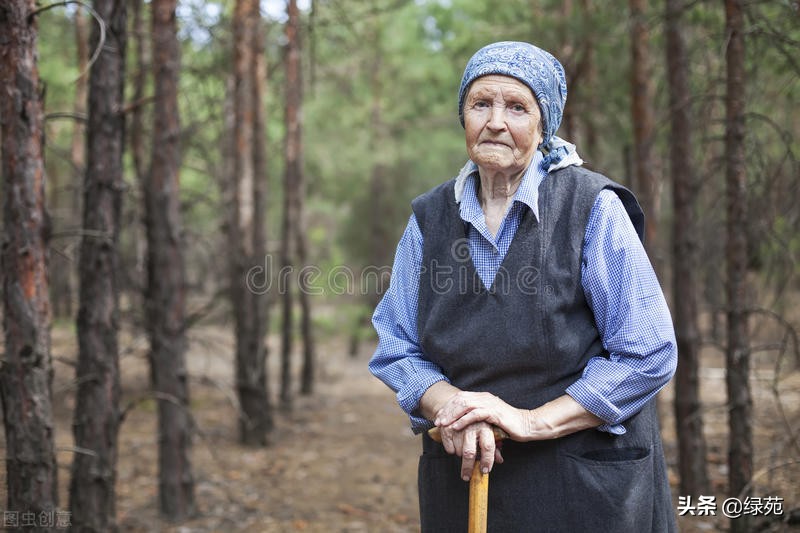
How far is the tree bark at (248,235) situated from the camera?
9.43m

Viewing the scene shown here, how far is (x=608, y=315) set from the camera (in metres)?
2.08

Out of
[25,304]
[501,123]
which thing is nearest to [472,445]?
[501,123]

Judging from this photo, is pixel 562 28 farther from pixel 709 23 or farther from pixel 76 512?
pixel 76 512

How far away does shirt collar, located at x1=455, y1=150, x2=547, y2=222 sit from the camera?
86.0 inches

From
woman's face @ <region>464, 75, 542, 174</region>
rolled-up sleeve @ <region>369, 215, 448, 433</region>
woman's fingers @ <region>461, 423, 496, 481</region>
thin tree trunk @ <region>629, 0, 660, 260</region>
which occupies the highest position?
thin tree trunk @ <region>629, 0, 660, 260</region>

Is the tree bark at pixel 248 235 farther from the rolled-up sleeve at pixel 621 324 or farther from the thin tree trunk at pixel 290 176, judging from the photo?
the rolled-up sleeve at pixel 621 324

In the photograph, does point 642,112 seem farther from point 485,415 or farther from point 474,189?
point 485,415

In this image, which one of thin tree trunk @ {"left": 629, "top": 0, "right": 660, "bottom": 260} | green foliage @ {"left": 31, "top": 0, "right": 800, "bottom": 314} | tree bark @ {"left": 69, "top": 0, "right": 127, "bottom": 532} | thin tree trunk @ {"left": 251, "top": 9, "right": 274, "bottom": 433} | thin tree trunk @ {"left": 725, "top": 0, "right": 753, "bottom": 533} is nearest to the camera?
tree bark @ {"left": 69, "top": 0, "right": 127, "bottom": 532}

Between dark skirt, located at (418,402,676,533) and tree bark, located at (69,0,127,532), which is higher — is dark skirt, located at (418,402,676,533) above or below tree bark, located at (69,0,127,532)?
below

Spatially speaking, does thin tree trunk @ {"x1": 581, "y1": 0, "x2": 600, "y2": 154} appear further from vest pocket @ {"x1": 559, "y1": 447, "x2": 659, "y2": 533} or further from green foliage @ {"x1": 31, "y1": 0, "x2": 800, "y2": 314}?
vest pocket @ {"x1": 559, "y1": 447, "x2": 659, "y2": 533}

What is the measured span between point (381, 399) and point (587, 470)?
11.8 m

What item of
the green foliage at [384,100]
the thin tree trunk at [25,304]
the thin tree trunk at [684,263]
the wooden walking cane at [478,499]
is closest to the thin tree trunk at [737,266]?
the green foliage at [384,100]

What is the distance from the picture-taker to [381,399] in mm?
13688

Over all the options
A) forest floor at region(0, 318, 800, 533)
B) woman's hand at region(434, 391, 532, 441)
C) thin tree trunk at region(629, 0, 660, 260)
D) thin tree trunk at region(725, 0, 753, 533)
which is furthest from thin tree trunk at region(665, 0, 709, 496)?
woman's hand at region(434, 391, 532, 441)
